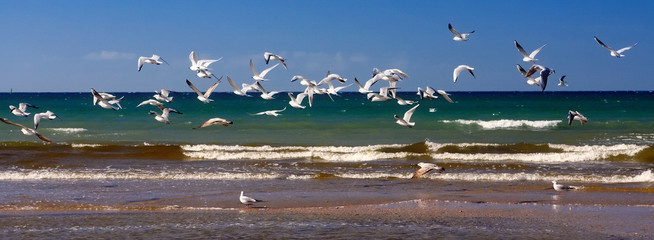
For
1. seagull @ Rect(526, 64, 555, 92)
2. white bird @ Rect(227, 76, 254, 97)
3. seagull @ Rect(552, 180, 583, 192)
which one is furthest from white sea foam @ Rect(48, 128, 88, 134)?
seagull @ Rect(552, 180, 583, 192)

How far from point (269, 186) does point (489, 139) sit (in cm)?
1880

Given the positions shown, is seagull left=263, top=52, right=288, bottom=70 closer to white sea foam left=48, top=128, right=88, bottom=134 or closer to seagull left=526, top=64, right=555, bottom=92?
seagull left=526, top=64, right=555, bottom=92

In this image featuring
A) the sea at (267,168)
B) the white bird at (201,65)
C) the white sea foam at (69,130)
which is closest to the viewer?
the sea at (267,168)

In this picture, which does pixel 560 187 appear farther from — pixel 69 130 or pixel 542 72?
pixel 69 130

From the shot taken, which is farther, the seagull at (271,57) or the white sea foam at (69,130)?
the white sea foam at (69,130)

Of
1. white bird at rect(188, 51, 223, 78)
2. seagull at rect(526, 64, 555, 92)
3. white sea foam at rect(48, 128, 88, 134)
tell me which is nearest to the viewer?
seagull at rect(526, 64, 555, 92)

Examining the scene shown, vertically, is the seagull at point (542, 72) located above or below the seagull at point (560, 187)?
above

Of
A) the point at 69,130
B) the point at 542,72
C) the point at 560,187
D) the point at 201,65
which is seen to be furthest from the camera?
the point at 69,130

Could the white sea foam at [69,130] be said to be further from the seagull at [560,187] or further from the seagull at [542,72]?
the seagull at [560,187]

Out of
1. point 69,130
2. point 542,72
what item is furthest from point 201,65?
point 69,130

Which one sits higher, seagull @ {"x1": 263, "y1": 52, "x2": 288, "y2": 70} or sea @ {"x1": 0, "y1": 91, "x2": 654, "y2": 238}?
seagull @ {"x1": 263, "y1": 52, "x2": 288, "y2": 70}

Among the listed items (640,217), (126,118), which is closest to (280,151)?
(640,217)

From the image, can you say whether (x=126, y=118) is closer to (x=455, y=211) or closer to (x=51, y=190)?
(x=51, y=190)

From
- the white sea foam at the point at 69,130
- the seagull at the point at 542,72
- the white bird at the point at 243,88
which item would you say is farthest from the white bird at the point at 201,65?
the white sea foam at the point at 69,130
